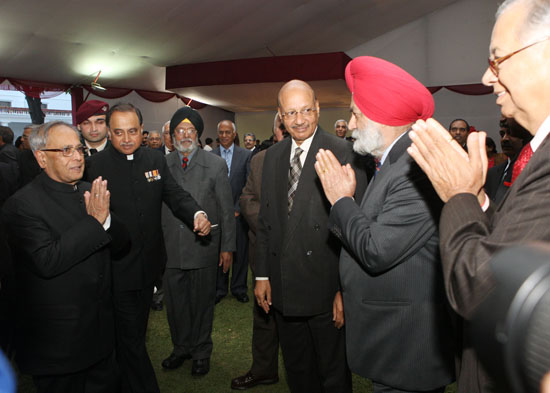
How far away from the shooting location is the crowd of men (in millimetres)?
941

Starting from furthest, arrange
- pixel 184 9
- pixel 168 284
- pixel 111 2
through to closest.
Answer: pixel 184 9 → pixel 111 2 → pixel 168 284

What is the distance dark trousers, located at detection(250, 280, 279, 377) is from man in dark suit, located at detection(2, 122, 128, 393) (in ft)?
3.52

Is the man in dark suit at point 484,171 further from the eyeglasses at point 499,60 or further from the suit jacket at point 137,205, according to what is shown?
the suit jacket at point 137,205

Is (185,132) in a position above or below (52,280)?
above

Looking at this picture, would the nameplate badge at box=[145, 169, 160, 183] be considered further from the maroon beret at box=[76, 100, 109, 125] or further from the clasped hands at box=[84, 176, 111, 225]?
the maroon beret at box=[76, 100, 109, 125]

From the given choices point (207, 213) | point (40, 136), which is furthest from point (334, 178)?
point (207, 213)

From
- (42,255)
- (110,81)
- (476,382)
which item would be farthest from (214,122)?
(476,382)

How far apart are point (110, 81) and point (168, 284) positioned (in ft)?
32.2

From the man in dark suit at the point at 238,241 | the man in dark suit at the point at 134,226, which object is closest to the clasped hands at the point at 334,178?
the man in dark suit at the point at 134,226

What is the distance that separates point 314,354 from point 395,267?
1.04 metres

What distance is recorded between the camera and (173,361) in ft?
10.2

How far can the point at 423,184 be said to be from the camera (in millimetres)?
1437

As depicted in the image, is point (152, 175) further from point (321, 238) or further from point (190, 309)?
point (321, 238)

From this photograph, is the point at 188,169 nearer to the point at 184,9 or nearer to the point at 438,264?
the point at 438,264
